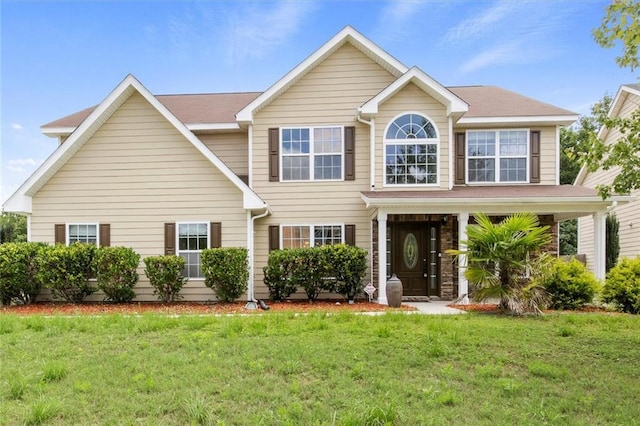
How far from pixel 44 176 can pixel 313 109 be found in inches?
316

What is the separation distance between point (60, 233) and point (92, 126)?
3.24m

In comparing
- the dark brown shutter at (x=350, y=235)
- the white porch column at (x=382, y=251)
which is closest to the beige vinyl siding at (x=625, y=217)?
the white porch column at (x=382, y=251)

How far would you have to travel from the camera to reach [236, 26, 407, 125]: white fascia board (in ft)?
40.0

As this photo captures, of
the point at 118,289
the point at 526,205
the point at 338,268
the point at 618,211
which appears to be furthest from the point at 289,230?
the point at 618,211

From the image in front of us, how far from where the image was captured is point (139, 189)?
11680 mm

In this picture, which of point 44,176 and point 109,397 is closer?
point 109,397

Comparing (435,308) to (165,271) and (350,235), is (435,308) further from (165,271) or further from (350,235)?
Answer: (165,271)

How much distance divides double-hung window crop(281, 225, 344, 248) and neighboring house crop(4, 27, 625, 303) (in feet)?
0.14

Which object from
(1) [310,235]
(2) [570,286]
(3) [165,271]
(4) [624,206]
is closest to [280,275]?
(1) [310,235]

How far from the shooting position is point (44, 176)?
11.4m

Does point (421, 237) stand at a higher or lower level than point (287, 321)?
higher

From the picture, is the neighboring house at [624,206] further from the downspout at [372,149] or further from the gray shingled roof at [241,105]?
the downspout at [372,149]

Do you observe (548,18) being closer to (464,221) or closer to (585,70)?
(585,70)

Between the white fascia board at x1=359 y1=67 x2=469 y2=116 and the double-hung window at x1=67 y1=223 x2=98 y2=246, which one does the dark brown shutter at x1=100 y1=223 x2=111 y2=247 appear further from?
the white fascia board at x1=359 y1=67 x2=469 y2=116
